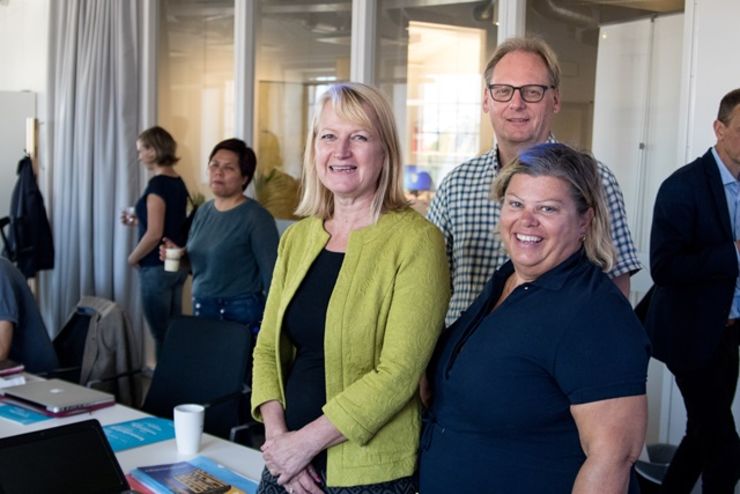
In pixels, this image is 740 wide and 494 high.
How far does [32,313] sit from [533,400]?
7.65 ft

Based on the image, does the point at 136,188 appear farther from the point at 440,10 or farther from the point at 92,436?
the point at 92,436

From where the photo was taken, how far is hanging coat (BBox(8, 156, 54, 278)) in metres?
5.82

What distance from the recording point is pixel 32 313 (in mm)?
3260

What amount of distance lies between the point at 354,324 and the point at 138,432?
3.03 ft

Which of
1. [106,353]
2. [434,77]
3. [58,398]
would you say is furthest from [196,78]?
[58,398]

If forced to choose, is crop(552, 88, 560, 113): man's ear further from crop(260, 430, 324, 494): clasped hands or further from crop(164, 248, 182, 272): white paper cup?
crop(164, 248, 182, 272): white paper cup

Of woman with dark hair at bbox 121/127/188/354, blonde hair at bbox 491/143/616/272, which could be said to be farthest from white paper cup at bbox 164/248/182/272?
blonde hair at bbox 491/143/616/272

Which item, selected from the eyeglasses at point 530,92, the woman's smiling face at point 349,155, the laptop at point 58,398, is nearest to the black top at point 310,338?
the woman's smiling face at point 349,155

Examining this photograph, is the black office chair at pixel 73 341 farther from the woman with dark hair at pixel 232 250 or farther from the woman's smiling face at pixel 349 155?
the woman's smiling face at pixel 349 155

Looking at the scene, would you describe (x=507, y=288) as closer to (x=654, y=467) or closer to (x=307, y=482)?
(x=307, y=482)

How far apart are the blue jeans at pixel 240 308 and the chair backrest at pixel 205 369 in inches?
27.8

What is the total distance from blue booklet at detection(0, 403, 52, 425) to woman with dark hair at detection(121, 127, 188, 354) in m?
2.11

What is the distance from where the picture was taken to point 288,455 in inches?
66.4

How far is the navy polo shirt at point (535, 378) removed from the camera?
4.56 ft
